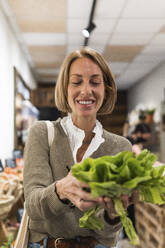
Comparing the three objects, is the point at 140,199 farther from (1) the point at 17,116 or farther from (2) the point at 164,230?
(1) the point at 17,116

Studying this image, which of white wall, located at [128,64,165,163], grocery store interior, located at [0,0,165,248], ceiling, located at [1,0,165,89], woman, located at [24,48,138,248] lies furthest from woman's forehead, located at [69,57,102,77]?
white wall, located at [128,64,165,163]

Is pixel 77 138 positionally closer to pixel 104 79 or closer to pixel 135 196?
pixel 104 79

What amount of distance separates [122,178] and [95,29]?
148 inches

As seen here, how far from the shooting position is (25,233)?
1.00 m

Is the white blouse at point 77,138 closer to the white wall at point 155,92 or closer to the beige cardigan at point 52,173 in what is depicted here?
the beige cardigan at point 52,173

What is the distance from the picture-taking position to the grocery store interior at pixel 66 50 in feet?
9.62

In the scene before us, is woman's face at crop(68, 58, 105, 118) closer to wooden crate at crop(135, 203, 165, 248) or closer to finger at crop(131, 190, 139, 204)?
finger at crop(131, 190, 139, 204)

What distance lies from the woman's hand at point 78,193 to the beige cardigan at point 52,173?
7.2 inches

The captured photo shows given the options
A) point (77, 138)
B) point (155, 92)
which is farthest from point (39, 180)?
point (155, 92)

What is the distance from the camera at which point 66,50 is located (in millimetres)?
5273

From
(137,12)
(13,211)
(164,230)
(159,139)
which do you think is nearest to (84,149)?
(13,211)

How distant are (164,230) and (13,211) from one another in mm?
1454

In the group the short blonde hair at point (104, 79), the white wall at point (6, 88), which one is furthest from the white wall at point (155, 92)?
the short blonde hair at point (104, 79)

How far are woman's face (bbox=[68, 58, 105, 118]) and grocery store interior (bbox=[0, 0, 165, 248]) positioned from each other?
913 millimetres
